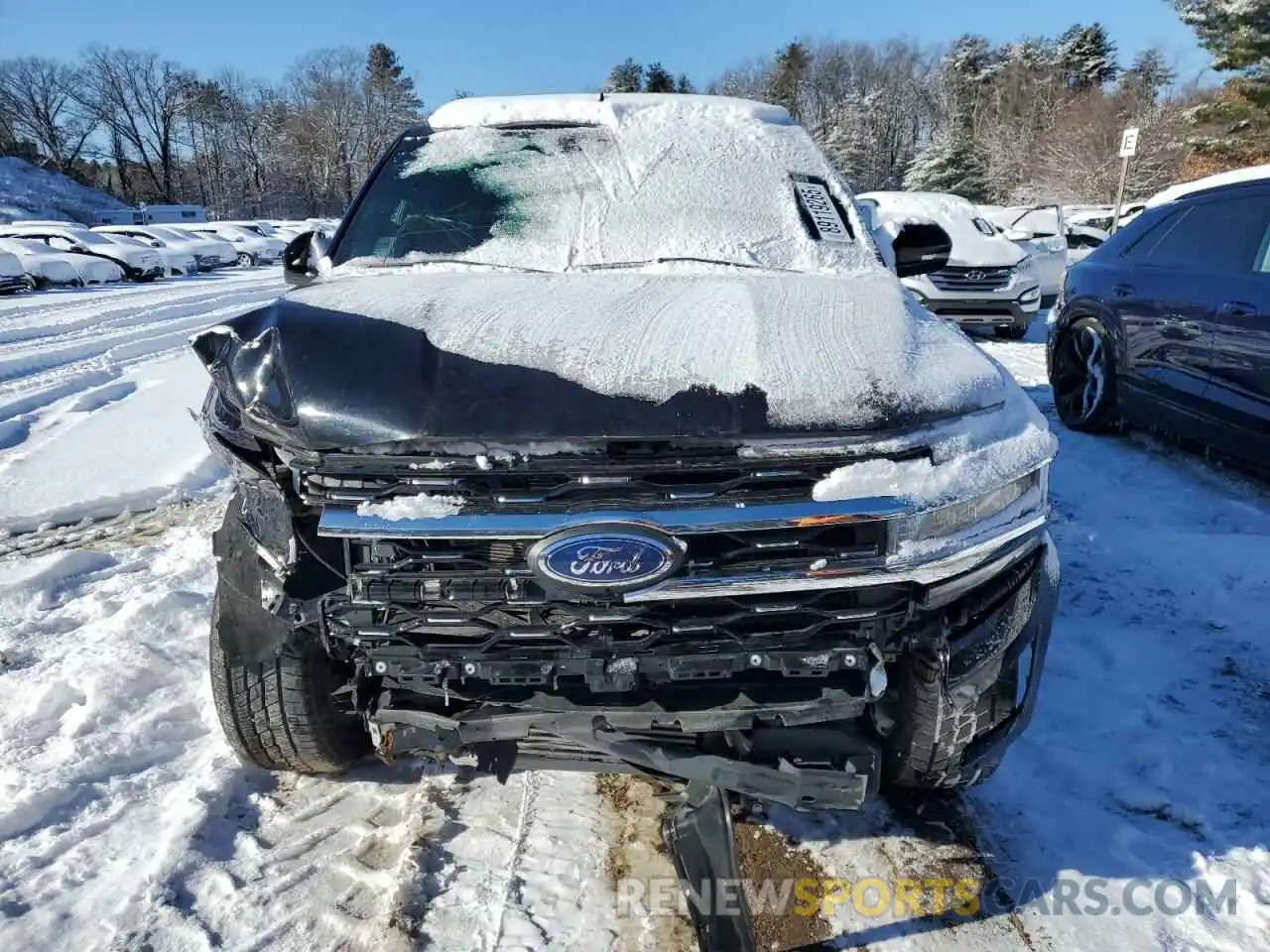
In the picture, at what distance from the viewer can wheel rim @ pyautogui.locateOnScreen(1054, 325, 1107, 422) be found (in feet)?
18.9

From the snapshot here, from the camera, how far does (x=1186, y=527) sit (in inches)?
170

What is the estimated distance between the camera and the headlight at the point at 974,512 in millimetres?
1756

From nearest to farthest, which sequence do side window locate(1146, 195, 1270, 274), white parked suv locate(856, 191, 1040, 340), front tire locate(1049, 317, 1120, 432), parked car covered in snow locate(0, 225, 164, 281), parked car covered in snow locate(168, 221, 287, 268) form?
side window locate(1146, 195, 1270, 274) → front tire locate(1049, 317, 1120, 432) → white parked suv locate(856, 191, 1040, 340) → parked car covered in snow locate(0, 225, 164, 281) → parked car covered in snow locate(168, 221, 287, 268)

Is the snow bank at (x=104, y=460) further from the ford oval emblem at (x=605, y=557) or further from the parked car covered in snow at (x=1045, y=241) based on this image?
the parked car covered in snow at (x=1045, y=241)

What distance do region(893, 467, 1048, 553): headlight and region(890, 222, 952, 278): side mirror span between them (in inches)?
64.4

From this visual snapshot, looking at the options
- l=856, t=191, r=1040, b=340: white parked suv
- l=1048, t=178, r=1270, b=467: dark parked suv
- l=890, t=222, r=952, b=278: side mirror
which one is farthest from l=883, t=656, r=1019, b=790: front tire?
l=856, t=191, r=1040, b=340: white parked suv

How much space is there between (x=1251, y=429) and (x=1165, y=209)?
1.79 metres

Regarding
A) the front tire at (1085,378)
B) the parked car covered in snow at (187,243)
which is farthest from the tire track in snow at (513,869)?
the parked car covered in snow at (187,243)

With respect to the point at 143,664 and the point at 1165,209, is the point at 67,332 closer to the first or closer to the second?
the point at 143,664

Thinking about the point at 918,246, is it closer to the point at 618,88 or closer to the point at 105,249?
the point at 105,249

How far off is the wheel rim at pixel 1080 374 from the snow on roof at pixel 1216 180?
2.93 feet

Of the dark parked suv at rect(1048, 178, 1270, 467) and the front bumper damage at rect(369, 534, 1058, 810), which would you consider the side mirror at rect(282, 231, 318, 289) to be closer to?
the front bumper damage at rect(369, 534, 1058, 810)

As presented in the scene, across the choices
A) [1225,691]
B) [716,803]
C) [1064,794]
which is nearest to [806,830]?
[716,803]

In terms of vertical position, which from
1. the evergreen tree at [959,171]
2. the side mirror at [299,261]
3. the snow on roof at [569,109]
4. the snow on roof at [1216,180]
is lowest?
the side mirror at [299,261]
